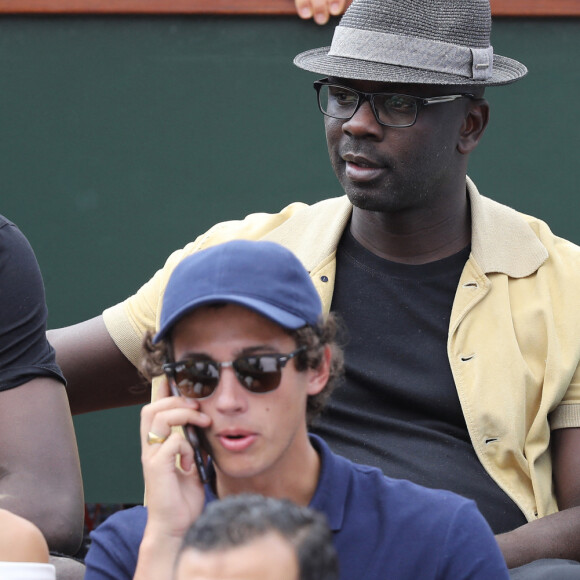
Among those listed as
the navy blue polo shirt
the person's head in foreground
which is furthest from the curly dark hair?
the navy blue polo shirt

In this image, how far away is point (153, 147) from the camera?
4.02m

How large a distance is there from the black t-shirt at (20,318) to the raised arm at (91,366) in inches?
19.7

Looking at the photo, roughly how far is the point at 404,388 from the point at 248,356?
94cm

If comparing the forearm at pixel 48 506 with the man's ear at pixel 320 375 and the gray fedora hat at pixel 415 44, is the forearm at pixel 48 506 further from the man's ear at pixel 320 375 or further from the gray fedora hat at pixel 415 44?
the gray fedora hat at pixel 415 44

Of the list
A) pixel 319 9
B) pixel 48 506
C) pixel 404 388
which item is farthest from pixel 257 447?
pixel 319 9

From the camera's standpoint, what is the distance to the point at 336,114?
2736 mm

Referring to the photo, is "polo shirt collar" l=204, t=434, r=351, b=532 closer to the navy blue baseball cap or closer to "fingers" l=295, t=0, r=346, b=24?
the navy blue baseball cap

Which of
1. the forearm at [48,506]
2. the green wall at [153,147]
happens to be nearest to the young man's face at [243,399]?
the forearm at [48,506]

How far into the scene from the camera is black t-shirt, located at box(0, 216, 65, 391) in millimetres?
2324

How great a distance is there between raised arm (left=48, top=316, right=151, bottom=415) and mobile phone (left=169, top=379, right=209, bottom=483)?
44.5 inches

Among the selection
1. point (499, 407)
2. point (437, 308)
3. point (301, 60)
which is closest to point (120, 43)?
point (301, 60)

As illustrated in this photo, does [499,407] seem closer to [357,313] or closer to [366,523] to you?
[357,313]

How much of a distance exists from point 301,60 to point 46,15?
1408 millimetres

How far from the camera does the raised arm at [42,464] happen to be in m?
2.21
